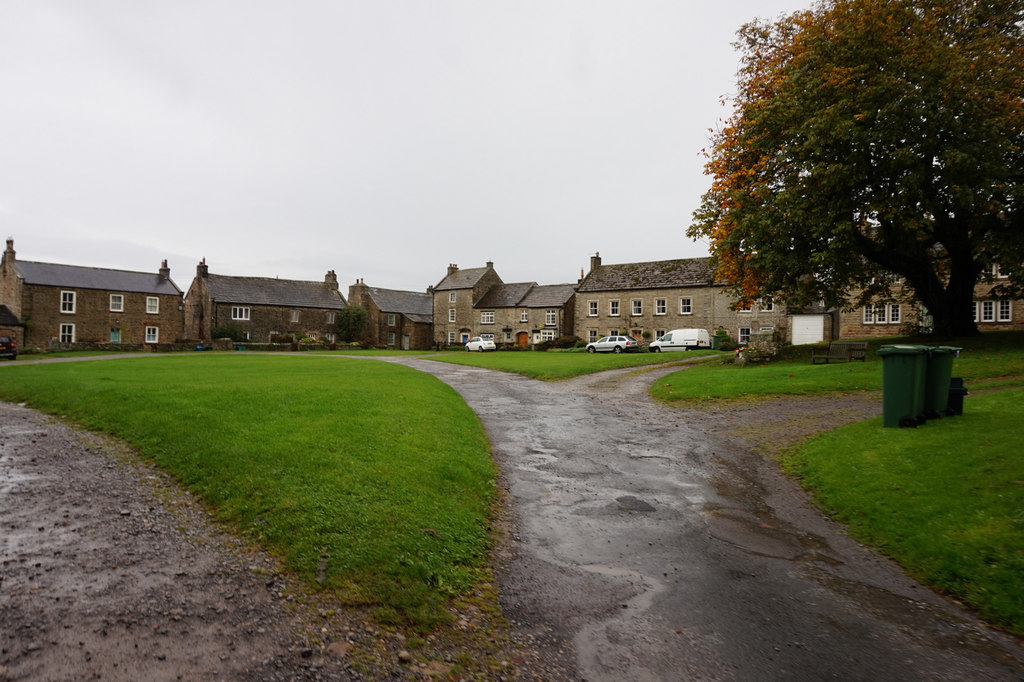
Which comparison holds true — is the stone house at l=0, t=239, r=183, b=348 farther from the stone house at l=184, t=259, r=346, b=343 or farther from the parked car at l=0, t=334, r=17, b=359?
the parked car at l=0, t=334, r=17, b=359

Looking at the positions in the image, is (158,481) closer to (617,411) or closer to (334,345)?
(617,411)

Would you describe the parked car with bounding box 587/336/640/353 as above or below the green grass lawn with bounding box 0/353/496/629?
above

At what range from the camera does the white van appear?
159 ft

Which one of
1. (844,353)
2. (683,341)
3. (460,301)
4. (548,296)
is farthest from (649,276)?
(844,353)

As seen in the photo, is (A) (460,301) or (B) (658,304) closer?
(B) (658,304)

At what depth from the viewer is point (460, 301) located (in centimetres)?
7100

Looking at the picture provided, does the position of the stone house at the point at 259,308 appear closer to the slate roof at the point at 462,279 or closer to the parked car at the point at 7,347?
the slate roof at the point at 462,279

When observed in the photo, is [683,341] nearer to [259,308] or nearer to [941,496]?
[941,496]

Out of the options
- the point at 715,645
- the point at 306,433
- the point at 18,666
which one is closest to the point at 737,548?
the point at 715,645

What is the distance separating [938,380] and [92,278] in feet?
221

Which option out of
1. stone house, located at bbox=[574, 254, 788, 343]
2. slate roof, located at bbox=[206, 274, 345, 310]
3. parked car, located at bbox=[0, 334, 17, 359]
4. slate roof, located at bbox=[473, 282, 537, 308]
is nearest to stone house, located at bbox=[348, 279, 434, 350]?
slate roof, located at bbox=[206, 274, 345, 310]

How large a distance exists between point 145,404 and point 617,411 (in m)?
11.6

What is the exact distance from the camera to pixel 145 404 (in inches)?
495

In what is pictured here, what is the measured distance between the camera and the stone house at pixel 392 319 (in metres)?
75.1
